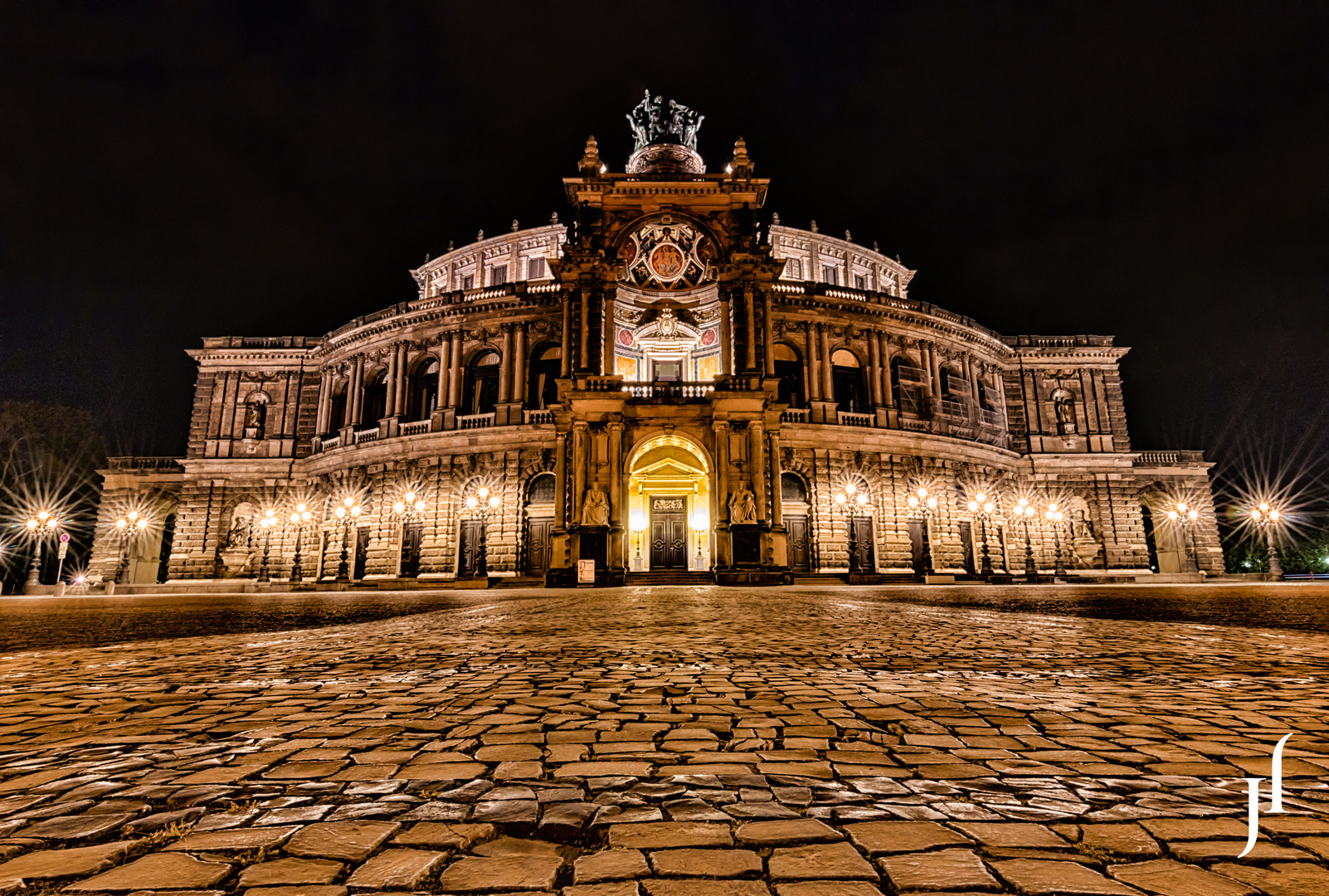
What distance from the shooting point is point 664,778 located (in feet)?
6.97

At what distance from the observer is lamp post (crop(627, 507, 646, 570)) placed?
31.5 meters

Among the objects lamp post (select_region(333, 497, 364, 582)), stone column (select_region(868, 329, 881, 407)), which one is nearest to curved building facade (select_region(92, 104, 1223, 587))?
stone column (select_region(868, 329, 881, 407))

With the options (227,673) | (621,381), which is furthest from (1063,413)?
(227,673)

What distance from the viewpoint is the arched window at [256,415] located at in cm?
3997

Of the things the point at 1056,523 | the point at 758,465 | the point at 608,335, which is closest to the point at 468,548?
the point at 608,335

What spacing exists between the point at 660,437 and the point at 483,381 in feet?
41.1

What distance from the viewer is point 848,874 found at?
56.3 inches

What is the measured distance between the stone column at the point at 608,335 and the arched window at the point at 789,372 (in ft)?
31.9

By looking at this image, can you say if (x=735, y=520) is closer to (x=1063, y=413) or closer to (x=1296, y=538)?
(x=1063, y=413)

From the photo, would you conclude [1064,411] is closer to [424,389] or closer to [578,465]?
[578,465]

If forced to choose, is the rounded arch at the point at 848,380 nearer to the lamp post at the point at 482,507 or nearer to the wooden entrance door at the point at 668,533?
the wooden entrance door at the point at 668,533

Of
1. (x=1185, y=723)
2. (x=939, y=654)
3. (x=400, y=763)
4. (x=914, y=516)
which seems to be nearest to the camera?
(x=400, y=763)

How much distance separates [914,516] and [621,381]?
649 inches

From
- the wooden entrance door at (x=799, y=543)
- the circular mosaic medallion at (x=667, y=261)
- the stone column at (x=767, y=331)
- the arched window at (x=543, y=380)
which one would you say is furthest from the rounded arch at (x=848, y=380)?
the arched window at (x=543, y=380)
